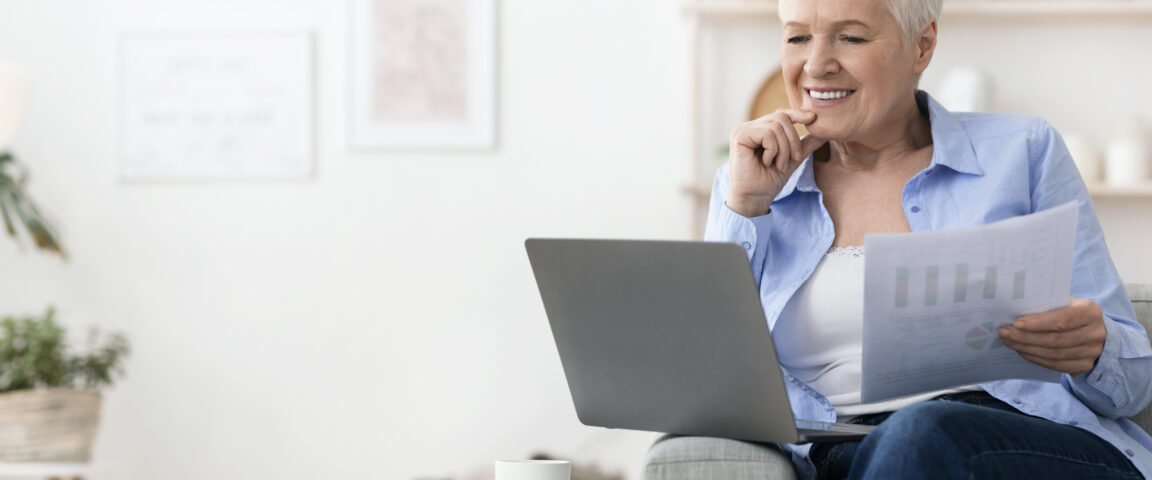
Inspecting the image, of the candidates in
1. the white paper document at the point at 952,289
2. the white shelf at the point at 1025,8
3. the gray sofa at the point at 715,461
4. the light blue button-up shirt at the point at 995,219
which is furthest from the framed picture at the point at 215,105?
the white paper document at the point at 952,289

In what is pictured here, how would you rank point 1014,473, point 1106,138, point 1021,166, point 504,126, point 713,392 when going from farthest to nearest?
1. point 504,126
2. point 1106,138
3. point 1021,166
4. point 713,392
5. point 1014,473

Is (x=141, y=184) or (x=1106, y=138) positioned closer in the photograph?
(x=1106, y=138)

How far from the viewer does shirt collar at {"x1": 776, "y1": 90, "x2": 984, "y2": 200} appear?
1.35 metres

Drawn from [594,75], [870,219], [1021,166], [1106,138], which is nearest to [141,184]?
[594,75]

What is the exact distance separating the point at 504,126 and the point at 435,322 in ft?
1.93

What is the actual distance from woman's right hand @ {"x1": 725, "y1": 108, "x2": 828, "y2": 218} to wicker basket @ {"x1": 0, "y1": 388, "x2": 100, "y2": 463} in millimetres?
1927

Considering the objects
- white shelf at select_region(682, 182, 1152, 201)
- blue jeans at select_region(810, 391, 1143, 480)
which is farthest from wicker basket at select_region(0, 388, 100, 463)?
white shelf at select_region(682, 182, 1152, 201)

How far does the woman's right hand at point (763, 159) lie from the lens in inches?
54.0

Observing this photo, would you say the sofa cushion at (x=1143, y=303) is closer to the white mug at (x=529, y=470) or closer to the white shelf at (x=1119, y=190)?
the white mug at (x=529, y=470)

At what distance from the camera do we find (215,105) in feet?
9.64

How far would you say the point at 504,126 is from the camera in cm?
288

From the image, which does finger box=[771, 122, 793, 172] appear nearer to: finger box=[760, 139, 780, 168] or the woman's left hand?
finger box=[760, 139, 780, 168]

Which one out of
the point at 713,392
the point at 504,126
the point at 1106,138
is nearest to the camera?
the point at 713,392

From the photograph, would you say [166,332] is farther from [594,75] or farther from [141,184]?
[594,75]
